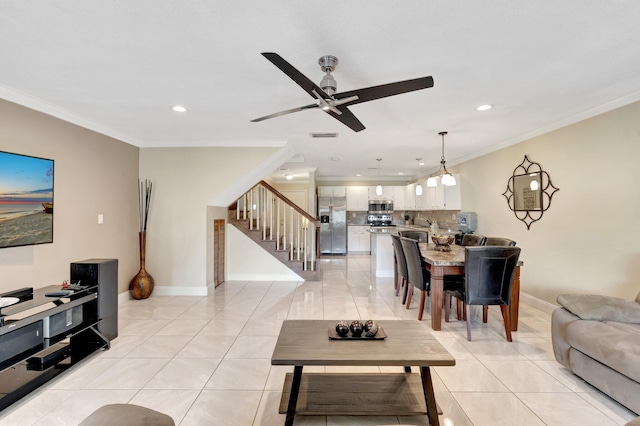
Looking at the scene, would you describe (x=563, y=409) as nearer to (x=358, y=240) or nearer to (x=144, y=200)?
(x=144, y=200)

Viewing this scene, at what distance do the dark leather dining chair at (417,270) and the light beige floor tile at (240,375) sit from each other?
1.93m

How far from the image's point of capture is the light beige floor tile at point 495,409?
6.12 ft

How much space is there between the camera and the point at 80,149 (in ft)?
11.6

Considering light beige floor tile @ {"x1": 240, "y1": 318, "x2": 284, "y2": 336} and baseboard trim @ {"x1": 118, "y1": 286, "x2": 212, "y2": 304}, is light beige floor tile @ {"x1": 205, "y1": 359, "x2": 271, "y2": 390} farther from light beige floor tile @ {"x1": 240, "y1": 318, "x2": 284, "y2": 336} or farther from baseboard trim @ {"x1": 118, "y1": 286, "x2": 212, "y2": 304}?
baseboard trim @ {"x1": 118, "y1": 286, "x2": 212, "y2": 304}

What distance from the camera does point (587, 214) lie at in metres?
3.37

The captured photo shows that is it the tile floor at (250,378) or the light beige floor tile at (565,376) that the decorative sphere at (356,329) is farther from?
the light beige floor tile at (565,376)

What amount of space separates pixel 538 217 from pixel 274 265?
430 cm

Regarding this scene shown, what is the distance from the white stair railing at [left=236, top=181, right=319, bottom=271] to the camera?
578 cm

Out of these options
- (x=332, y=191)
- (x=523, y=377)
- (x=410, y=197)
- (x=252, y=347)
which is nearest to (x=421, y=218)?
(x=410, y=197)

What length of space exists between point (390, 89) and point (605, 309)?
7.69 feet

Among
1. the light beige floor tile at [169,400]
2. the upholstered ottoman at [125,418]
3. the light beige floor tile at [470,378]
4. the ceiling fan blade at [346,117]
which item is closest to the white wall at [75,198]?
the light beige floor tile at [169,400]

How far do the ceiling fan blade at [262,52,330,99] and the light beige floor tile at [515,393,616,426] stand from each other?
2.48m

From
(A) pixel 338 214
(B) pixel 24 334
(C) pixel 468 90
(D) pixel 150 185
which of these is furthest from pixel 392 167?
(B) pixel 24 334

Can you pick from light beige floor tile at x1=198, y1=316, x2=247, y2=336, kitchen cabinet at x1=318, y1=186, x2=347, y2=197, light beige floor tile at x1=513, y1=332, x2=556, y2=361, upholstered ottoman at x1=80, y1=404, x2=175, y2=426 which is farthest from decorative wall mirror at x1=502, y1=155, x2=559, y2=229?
kitchen cabinet at x1=318, y1=186, x2=347, y2=197
